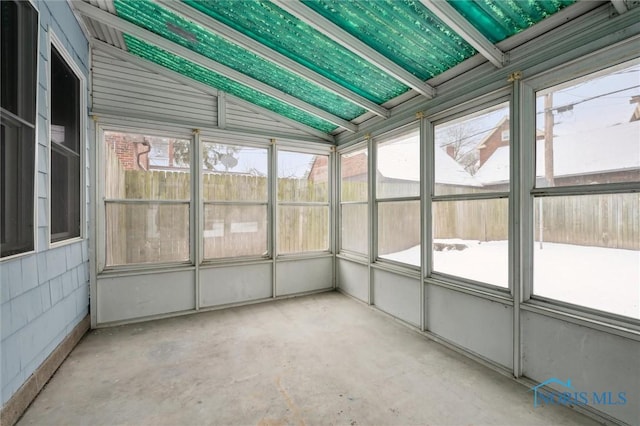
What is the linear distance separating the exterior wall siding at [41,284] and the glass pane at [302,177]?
273cm

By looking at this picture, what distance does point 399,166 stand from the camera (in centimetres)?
381

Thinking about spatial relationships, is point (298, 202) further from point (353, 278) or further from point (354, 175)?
point (353, 278)

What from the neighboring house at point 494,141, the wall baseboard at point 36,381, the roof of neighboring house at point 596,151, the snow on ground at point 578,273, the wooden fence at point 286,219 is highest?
the neighboring house at point 494,141

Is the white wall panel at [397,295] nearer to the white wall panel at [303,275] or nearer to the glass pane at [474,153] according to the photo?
the white wall panel at [303,275]

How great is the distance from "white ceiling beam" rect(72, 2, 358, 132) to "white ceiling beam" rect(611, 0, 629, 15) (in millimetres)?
2955

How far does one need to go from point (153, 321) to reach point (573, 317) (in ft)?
14.5

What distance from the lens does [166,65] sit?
377 cm

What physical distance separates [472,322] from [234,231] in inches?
131

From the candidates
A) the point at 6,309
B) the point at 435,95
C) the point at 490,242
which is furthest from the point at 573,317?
the point at 6,309

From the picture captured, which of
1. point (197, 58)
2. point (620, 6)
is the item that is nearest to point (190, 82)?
point (197, 58)

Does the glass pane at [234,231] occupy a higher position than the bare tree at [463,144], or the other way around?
the bare tree at [463,144]

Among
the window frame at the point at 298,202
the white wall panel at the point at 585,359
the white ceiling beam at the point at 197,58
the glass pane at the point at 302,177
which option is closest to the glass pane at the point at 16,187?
the white ceiling beam at the point at 197,58

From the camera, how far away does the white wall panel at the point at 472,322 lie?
2.50m

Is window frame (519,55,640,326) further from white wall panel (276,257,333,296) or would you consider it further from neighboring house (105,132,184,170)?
neighboring house (105,132,184,170)
